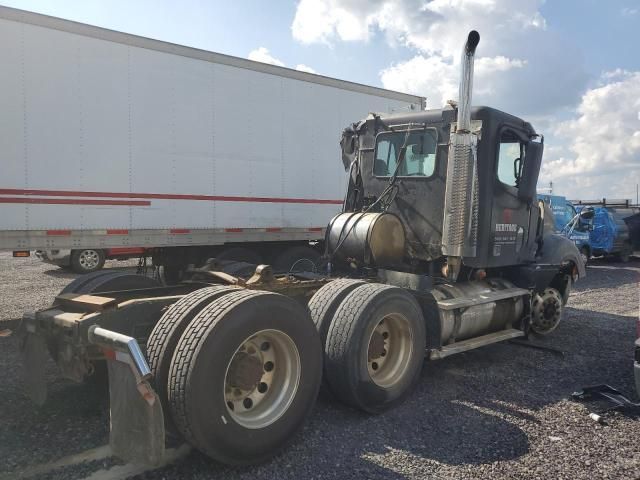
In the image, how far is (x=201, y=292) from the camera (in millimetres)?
3654

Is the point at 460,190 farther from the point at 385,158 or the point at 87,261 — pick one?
the point at 87,261

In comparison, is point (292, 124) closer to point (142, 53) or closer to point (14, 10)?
point (142, 53)

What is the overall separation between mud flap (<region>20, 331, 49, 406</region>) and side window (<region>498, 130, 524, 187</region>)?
4.64 m

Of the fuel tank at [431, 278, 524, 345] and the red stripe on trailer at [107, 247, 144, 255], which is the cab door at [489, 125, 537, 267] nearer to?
the fuel tank at [431, 278, 524, 345]

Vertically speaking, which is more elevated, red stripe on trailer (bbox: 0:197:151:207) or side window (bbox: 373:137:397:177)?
side window (bbox: 373:137:397:177)

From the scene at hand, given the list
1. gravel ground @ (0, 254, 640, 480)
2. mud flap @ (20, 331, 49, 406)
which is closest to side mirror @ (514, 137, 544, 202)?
gravel ground @ (0, 254, 640, 480)

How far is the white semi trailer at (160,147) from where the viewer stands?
22.8ft

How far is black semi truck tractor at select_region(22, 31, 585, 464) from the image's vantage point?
3.11 metres

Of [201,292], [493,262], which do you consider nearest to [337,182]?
[493,262]

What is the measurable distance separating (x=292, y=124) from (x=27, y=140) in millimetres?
4302

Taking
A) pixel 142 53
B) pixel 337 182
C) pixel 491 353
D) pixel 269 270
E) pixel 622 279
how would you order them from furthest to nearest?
pixel 622 279 < pixel 337 182 < pixel 142 53 < pixel 491 353 < pixel 269 270

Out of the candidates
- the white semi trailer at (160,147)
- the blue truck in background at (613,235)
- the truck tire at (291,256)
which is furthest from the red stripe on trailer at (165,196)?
the blue truck in background at (613,235)

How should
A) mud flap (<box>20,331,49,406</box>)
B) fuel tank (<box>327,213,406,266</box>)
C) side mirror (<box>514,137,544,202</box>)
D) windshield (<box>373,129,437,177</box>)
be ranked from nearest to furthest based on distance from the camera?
mud flap (<box>20,331,49,406</box>) → fuel tank (<box>327,213,406,266</box>) → windshield (<box>373,129,437,177</box>) → side mirror (<box>514,137,544,202</box>)

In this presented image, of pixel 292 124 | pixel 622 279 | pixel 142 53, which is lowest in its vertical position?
pixel 622 279
